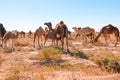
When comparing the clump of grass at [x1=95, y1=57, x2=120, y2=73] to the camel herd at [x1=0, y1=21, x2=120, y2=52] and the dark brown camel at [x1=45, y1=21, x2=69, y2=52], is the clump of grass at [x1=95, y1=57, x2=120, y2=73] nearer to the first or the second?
the dark brown camel at [x1=45, y1=21, x2=69, y2=52]

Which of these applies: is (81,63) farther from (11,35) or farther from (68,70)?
(11,35)

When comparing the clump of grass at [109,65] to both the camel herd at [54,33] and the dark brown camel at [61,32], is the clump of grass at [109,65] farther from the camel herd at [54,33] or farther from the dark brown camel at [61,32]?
the camel herd at [54,33]

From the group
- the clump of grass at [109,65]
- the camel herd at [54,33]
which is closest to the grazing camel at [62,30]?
the camel herd at [54,33]

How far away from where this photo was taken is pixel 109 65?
14.5m

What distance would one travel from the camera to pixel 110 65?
47.4ft

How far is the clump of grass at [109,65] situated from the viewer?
1419 centimetres

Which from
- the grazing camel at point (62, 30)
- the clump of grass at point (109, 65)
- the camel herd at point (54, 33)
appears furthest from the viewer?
the camel herd at point (54, 33)

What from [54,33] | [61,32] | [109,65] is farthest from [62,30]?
[109,65]

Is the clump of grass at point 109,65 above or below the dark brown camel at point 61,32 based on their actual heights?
below

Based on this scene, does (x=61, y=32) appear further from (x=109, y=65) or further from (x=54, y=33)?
(x=109, y=65)

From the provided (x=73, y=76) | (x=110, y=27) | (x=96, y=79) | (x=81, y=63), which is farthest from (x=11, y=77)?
(x=110, y=27)

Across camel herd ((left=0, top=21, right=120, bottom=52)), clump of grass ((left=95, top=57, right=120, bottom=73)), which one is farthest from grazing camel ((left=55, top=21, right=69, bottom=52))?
clump of grass ((left=95, top=57, right=120, bottom=73))

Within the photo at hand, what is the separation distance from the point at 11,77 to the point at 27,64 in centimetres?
462

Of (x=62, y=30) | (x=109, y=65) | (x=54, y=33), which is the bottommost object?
(x=109, y=65)
